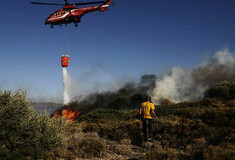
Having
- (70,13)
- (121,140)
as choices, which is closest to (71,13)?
(70,13)

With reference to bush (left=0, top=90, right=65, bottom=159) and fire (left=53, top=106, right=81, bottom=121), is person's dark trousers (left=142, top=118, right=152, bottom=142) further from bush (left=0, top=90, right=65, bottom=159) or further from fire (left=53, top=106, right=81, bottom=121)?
bush (left=0, top=90, right=65, bottom=159)

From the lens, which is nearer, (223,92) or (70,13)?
(70,13)

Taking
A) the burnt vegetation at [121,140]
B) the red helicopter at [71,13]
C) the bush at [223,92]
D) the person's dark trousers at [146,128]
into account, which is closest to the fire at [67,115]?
the burnt vegetation at [121,140]

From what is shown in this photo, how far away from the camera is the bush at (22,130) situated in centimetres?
734

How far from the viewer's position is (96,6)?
27.5 metres

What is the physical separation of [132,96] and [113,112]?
17442 mm

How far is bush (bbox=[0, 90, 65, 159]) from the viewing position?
7.34 meters

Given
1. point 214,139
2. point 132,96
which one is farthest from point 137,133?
point 132,96

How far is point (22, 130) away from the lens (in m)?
7.64

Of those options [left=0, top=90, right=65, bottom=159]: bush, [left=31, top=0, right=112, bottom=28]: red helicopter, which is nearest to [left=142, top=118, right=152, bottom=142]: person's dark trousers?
[left=0, top=90, right=65, bottom=159]: bush

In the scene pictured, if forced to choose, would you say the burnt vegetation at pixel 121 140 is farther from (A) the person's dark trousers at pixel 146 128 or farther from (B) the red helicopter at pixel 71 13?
(B) the red helicopter at pixel 71 13

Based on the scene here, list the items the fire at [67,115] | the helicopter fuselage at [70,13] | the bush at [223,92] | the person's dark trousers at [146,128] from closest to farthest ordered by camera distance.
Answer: the fire at [67,115] → the person's dark trousers at [146,128] → the bush at [223,92] → the helicopter fuselage at [70,13]

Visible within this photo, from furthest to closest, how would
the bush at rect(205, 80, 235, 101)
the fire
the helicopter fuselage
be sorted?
the helicopter fuselage, the bush at rect(205, 80, 235, 101), the fire

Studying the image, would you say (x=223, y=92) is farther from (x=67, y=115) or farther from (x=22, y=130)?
(x=22, y=130)
